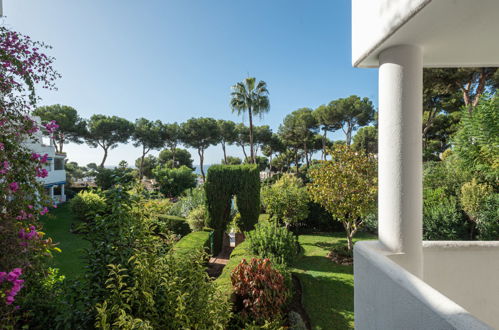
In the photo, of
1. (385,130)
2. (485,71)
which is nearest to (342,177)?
(385,130)

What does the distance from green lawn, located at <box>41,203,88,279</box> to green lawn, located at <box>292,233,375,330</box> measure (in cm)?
485

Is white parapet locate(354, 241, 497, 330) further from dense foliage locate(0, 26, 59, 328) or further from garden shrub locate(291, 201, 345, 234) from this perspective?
garden shrub locate(291, 201, 345, 234)

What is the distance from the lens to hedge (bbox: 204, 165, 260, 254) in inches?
410

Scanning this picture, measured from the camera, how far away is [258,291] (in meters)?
4.32

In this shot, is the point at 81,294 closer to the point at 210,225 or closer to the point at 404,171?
the point at 404,171

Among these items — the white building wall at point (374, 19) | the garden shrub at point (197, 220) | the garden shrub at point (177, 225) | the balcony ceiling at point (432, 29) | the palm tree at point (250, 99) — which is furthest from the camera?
the palm tree at point (250, 99)

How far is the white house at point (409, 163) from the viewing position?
1750 mm

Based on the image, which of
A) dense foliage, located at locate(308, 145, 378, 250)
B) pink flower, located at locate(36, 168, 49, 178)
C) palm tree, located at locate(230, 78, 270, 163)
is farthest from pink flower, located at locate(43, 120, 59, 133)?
palm tree, located at locate(230, 78, 270, 163)

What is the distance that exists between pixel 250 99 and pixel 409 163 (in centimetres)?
2554

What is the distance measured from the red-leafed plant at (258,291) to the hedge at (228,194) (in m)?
5.69

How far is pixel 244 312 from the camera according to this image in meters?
4.16

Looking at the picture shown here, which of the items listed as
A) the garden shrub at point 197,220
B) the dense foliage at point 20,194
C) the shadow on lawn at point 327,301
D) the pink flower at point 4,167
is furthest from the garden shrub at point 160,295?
the garden shrub at point 197,220

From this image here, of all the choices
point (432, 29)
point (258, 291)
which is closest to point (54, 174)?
point (258, 291)

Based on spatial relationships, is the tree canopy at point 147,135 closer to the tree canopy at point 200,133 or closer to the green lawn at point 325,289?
the tree canopy at point 200,133
